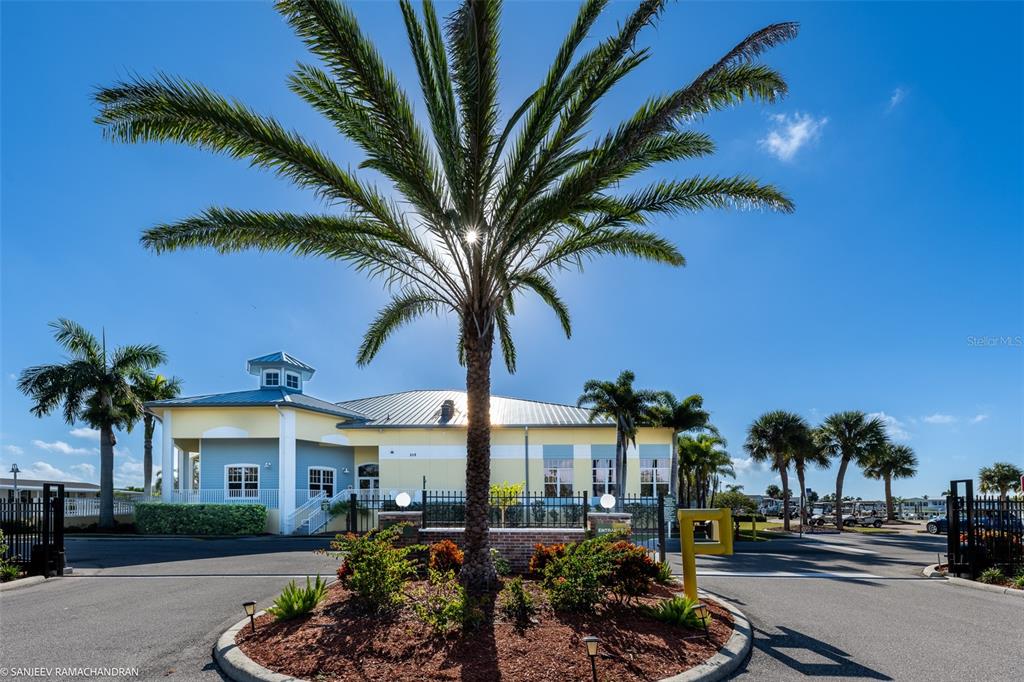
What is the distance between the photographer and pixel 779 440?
130 ft

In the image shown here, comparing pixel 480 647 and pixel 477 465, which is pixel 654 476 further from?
pixel 480 647

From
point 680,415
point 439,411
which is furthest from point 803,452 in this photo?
point 439,411

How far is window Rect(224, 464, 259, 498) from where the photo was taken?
2897 centimetres

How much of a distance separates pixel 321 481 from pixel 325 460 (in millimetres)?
1026

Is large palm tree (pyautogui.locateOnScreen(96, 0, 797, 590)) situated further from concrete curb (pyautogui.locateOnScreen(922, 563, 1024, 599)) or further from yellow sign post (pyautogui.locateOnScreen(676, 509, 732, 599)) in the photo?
concrete curb (pyautogui.locateOnScreen(922, 563, 1024, 599))

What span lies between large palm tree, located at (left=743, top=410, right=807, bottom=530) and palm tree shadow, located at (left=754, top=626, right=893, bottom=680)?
33235 millimetres

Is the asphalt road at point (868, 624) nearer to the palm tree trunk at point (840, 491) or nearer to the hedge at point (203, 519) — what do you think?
Answer: the hedge at point (203, 519)

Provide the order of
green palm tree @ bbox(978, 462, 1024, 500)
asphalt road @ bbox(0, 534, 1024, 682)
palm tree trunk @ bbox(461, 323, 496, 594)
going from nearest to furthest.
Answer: asphalt road @ bbox(0, 534, 1024, 682) → palm tree trunk @ bbox(461, 323, 496, 594) → green palm tree @ bbox(978, 462, 1024, 500)

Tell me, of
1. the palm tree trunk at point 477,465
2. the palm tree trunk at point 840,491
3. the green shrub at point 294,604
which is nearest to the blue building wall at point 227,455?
the green shrub at point 294,604

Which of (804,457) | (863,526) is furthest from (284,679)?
(863,526)

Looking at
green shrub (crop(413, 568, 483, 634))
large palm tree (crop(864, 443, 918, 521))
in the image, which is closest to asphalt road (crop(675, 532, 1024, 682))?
green shrub (crop(413, 568, 483, 634))

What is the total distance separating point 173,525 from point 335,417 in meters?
8.24

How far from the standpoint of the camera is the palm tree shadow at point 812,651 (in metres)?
7.05

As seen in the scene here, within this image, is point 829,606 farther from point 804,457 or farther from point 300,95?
point 804,457
